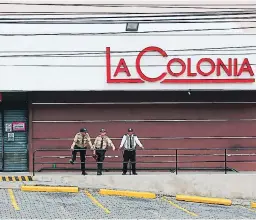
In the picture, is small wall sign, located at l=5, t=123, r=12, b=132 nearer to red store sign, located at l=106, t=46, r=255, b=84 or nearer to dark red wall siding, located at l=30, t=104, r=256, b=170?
dark red wall siding, located at l=30, t=104, r=256, b=170

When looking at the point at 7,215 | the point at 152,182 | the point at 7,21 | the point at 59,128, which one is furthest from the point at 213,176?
the point at 7,21

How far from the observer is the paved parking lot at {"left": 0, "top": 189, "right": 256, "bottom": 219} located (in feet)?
45.6

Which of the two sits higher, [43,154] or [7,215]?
[43,154]

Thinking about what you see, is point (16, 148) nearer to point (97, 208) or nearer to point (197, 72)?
point (97, 208)

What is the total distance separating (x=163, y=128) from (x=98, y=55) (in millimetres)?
3919

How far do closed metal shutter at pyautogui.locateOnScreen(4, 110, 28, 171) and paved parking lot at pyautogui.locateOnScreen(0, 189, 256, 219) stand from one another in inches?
147

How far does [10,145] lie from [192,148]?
715 centimetres

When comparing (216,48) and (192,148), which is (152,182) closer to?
(192,148)

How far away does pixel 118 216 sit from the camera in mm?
13898

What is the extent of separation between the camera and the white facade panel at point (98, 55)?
19.3m

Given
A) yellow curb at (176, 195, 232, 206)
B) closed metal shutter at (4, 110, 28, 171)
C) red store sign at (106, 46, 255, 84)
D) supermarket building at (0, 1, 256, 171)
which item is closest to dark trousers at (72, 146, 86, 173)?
supermarket building at (0, 1, 256, 171)

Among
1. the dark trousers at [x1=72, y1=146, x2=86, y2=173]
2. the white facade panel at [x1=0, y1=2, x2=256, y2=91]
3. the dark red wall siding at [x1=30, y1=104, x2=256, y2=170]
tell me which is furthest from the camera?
the dark red wall siding at [x1=30, y1=104, x2=256, y2=170]

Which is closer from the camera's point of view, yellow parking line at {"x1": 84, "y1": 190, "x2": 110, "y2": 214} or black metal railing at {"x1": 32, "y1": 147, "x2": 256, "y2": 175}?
yellow parking line at {"x1": 84, "y1": 190, "x2": 110, "y2": 214}

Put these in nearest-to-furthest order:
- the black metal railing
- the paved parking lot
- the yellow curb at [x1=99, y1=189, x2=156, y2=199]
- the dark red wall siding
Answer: the paved parking lot → the yellow curb at [x1=99, y1=189, x2=156, y2=199] → the black metal railing → the dark red wall siding
